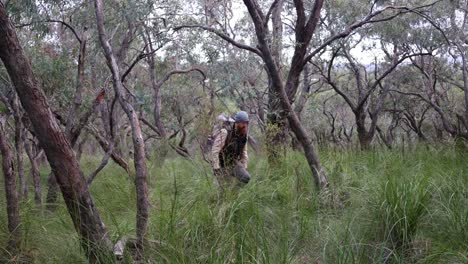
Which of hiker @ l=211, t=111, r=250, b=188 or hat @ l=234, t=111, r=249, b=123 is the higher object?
hat @ l=234, t=111, r=249, b=123

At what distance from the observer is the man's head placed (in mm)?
6078

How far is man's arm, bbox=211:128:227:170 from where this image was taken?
5773 mm

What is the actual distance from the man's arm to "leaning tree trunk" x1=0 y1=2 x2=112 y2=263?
80.9 inches

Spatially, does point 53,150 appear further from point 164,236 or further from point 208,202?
point 208,202

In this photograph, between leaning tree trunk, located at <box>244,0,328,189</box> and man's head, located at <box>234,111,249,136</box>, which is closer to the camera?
man's head, located at <box>234,111,249,136</box>

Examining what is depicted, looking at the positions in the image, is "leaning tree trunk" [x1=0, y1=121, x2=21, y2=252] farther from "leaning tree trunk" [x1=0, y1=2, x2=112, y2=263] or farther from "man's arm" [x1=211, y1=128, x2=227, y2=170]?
"man's arm" [x1=211, y1=128, x2=227, y2=170]

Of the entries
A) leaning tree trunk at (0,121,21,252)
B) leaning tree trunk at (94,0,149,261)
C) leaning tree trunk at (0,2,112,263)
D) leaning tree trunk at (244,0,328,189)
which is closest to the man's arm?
leaning tree trunk at (244,0,328,189)

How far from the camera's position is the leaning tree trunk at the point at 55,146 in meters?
3.58

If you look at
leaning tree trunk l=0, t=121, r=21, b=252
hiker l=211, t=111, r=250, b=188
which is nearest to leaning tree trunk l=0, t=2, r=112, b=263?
leaning tree trunk l=0, t=121, r=21, b=252

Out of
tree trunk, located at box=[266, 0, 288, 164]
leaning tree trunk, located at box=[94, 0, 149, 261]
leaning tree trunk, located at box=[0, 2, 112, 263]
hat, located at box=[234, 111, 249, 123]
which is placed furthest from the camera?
tree trunk, located at box=[266, 0, 288, 164]

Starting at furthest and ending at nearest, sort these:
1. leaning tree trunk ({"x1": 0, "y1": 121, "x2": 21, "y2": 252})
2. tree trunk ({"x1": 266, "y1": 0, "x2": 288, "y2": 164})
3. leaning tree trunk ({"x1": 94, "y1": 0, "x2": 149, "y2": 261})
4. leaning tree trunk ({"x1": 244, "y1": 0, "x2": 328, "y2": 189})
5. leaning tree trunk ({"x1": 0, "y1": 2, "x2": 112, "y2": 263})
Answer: tree trunk ({"x1": 266, "y1": 0, "x2": 288, "y2": 164}) → leaning tree trunk ({"x1": 244, "y1": 0, "x2": 328, "y2": 189}) → leaning tree trunk ({"x1": 0, "y1": 121, "x2": 21, "y2": 252}) → leaning tree trunk ({"x1": 94, "y1": 0, "x2": 149, "y2": 261}) → leaning tree trunk ({"x1": 0, "y1": 2, "x2": 112, "y2": 263})

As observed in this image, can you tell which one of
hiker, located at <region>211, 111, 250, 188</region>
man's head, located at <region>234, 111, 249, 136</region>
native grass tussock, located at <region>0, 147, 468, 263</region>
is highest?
man's head, located at <region>234, 111, 249, 136</region>

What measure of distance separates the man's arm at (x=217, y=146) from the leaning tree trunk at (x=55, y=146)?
2.06 meters

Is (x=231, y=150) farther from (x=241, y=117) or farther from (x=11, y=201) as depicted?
(x=11, y=201)
